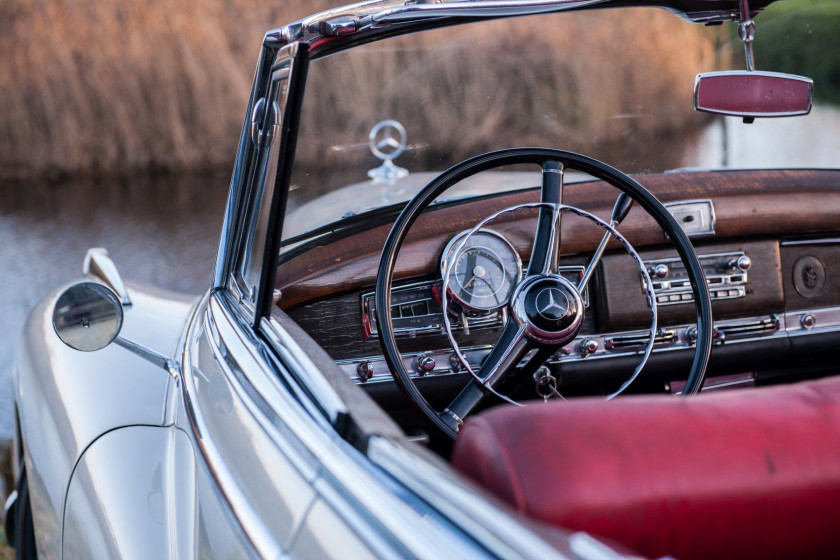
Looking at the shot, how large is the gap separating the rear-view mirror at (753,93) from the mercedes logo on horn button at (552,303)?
0.53m

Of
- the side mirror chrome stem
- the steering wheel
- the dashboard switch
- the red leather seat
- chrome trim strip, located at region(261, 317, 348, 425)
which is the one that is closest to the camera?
the red leather seat

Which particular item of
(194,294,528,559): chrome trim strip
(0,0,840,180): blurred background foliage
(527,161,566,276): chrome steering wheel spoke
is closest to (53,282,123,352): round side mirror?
(194,294,528,559): chrome trim strip

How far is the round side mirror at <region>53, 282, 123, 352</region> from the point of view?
1675 mm

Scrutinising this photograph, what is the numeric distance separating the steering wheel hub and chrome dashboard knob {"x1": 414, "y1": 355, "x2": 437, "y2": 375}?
0.39 metres

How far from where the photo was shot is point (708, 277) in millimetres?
2479

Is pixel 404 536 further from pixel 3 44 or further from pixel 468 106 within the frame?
pixel 3 44

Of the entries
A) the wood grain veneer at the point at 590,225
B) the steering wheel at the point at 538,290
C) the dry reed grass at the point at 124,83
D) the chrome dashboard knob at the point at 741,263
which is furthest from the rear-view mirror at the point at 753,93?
the dry reed grass at the point at 124,83

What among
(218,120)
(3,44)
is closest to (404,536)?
(218,120)

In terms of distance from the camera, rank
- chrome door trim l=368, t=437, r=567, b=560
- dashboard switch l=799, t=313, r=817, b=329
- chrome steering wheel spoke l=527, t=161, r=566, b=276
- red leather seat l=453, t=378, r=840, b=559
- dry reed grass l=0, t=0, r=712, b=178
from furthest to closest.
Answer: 1. dry reed grass l=0, t=0, r=712, b=178
2. dashboard switch l=799, t=313, r=817, b=329
3. chrome steering wheel spoke l=527, t=161, r=566, b=276
4. red leather seat l=453, t=378, r=840, b=559
5. chrome door trim l=368, t=437, r=567, b=560

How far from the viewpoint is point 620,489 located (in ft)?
2.57

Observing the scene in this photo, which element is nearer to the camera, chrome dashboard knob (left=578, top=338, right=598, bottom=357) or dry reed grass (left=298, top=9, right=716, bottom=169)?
dry reed grass (left=298, top=9, right=716, bottom=169)

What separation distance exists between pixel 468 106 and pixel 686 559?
1637 millimetres

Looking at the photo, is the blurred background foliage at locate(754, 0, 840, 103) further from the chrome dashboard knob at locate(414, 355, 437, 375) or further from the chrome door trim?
the chrome door trim

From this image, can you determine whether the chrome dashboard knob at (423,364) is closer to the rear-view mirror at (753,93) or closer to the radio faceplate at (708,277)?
the radio faceplate at (708,277)
